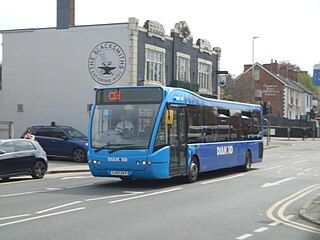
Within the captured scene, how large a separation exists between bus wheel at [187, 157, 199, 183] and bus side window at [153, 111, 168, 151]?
6.48 ft

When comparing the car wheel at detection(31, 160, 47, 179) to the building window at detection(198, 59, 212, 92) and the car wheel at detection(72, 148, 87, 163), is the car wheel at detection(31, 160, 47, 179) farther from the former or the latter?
the building window at detection(198, 59, 212, 92)

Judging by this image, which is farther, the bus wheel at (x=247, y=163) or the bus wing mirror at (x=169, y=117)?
the bus wheel at (x=247, y=163)

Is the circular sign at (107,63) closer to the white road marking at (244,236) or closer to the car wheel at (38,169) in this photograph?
the car wheel at (38,169)

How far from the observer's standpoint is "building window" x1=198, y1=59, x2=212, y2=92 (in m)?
41.0

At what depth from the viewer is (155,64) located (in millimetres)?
34344

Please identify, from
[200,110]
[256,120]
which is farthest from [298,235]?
[256,120]

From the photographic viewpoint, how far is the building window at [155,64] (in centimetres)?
3347

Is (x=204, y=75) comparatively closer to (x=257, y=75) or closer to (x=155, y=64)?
(x=155, y=64)

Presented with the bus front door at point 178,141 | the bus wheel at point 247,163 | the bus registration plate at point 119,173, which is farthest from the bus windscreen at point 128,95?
the bus wheel at point 247,163

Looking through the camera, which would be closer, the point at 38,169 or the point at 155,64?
the point at 38,169

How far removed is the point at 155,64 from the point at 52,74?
6.66m

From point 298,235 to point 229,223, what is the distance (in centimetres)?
142

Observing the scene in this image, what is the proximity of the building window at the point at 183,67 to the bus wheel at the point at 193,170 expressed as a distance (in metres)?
20.5

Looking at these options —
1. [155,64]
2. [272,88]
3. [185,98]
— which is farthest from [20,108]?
Answer: [272,88]
